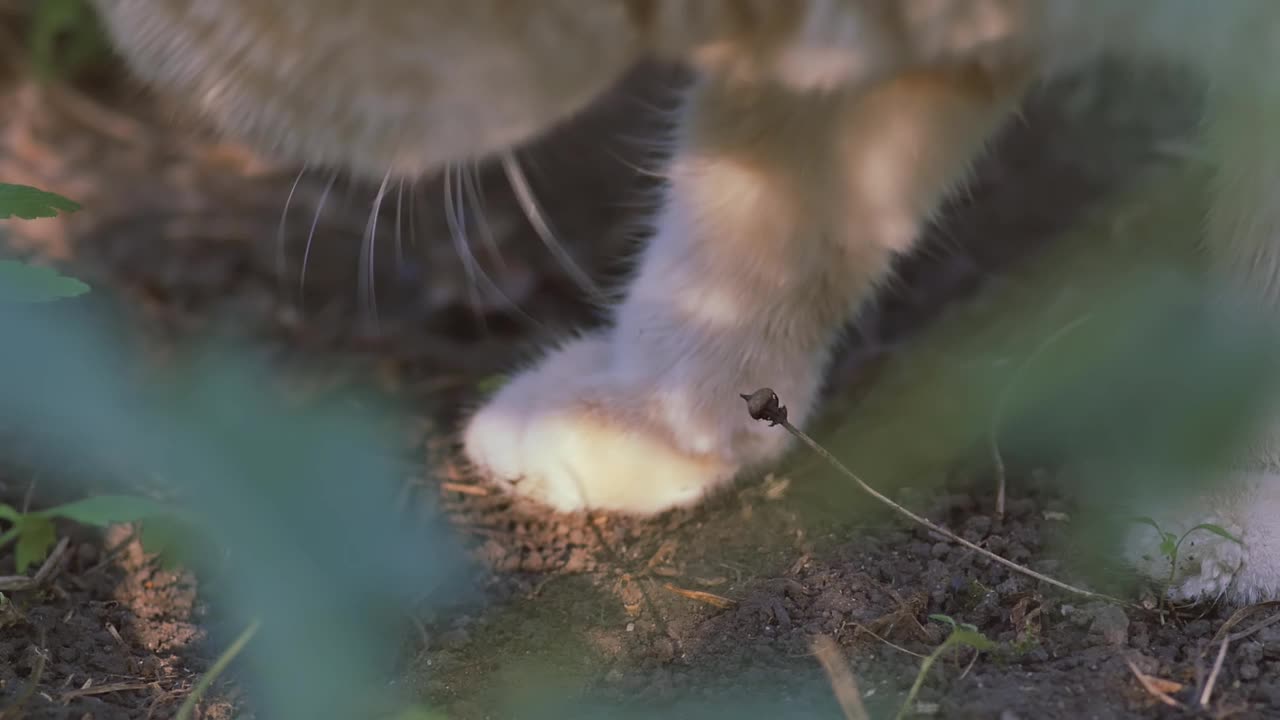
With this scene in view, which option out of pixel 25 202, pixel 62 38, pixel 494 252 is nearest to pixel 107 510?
pixel 25 202

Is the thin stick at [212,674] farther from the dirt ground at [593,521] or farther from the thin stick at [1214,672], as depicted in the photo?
the thin stick at [1214,672]

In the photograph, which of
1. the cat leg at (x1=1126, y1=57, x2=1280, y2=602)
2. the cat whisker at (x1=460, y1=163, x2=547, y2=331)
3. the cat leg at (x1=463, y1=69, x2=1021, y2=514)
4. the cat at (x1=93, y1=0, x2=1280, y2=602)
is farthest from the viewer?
the cat whisker at (x1=460, y1=163, x2=547, y2=331)

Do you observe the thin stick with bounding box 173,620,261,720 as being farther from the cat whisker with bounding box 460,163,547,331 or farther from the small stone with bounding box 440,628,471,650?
the cat whisker with bounding box 460,163,547,331

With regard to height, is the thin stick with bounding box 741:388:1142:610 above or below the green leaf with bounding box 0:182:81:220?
below

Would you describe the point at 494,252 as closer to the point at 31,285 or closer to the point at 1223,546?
the point at 31,285

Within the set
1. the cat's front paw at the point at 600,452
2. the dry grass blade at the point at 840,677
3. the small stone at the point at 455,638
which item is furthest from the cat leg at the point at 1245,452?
the small stone at the point at 455,638

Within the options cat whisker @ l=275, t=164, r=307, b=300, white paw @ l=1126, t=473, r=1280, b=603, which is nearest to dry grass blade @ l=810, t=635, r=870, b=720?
white paw @ l=1126, t=473, r=1280, b=603

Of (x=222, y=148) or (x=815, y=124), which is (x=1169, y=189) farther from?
(x=222, y=148)
